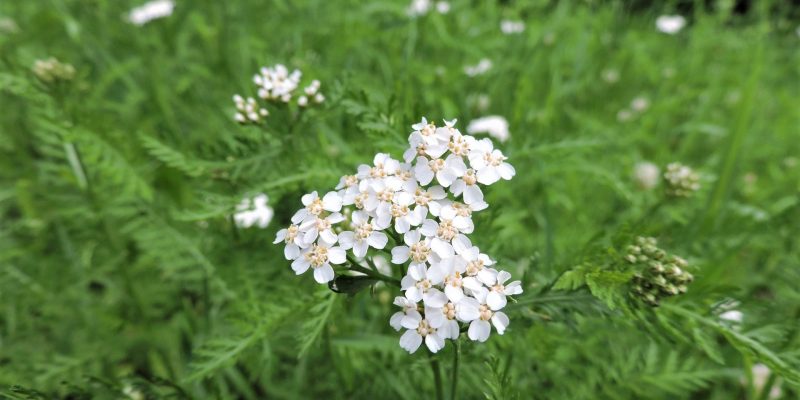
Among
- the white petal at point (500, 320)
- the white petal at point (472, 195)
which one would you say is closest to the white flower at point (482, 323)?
the white petal at point (500, 320)

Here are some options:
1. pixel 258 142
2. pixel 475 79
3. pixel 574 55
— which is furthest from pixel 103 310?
pixel 574 55

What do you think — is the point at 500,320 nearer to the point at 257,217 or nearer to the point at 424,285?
the point at 424,285

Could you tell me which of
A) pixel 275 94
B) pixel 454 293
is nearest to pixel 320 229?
pixel 454 293

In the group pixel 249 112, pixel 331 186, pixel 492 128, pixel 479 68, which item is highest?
pixel 479 68

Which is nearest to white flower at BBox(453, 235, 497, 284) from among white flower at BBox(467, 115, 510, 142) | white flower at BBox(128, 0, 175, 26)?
white flower at BBox(467, 115, 510, 142)

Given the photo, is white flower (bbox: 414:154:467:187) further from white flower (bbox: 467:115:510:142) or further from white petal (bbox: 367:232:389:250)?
white flower (bbox: 467:115:510:142)

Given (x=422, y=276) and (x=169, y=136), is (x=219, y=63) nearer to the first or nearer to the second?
(x=169, y=136)

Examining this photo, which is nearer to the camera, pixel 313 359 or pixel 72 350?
pixel 313 359
